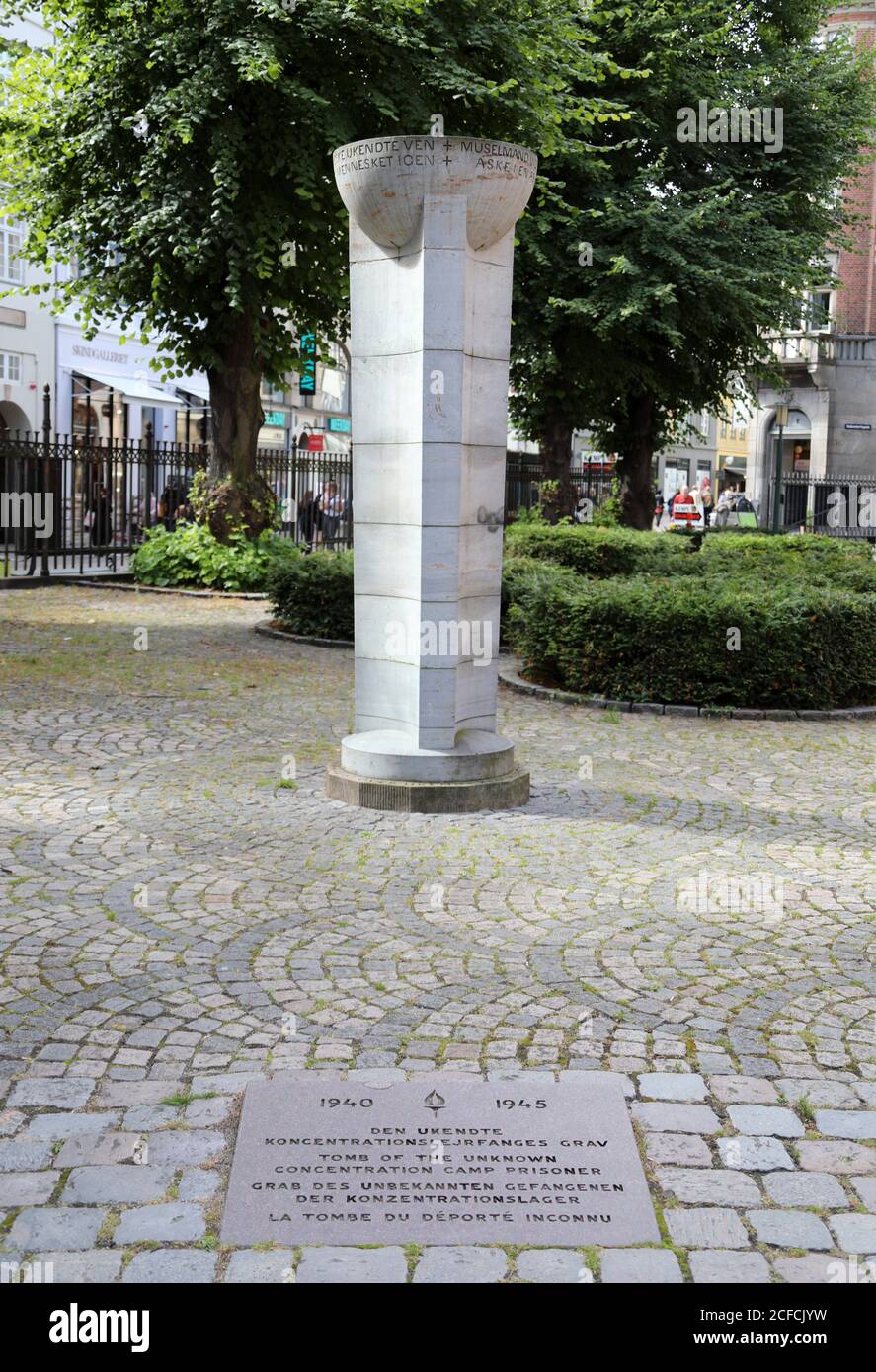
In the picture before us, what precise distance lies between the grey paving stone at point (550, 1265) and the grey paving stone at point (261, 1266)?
551mm

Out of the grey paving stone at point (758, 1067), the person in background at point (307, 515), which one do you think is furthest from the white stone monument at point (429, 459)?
the person in background at point (307, 515)

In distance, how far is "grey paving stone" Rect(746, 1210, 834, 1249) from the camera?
3.56m

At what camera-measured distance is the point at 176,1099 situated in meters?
4.34

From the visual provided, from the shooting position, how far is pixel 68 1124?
4.16 m

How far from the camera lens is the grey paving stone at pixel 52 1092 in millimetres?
4309

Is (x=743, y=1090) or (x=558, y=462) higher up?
(x=558, y=462)

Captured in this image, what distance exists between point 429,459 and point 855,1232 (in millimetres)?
5501

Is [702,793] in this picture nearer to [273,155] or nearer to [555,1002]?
[555,1002]

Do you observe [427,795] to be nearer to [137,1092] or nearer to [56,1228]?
[137,1092]

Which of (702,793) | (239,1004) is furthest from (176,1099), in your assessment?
(702,793)

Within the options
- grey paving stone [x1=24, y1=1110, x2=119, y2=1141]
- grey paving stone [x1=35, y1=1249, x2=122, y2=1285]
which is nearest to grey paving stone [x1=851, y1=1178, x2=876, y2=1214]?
grey paving stone [x1=35, y1=1249, x2=122, y2=1285]

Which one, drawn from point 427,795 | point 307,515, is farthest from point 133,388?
point 427,795

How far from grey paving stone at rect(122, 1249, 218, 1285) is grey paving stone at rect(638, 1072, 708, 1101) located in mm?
1563

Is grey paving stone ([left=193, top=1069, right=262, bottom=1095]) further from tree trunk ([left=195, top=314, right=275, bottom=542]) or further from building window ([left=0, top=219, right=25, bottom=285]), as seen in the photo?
building window ([left=0, top=219, right=25, bottom=285])
